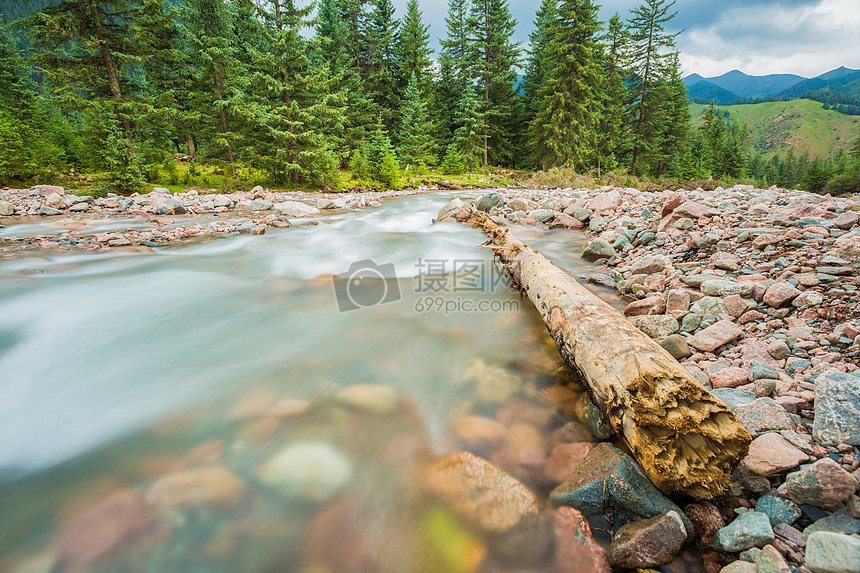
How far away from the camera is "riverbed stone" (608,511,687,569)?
4.60ft

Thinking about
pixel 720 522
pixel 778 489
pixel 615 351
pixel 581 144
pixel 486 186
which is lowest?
pixel 720 522

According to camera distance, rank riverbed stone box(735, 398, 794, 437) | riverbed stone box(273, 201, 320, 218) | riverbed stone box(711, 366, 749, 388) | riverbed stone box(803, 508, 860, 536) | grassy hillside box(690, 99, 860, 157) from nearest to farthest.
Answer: riverbed stone box(803, 508, 860, 536) < riverbed stone box(735, 398, 794, 437) < riverbed stone box(711, 366, 749, 388) < riverbed stone box(273, 201, 320, 218) < grassy hillside box(690, 99, 860, 157)

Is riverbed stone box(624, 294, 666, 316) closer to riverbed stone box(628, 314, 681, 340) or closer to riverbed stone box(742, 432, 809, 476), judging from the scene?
riverbed stone box(628, 314, 681, 340)

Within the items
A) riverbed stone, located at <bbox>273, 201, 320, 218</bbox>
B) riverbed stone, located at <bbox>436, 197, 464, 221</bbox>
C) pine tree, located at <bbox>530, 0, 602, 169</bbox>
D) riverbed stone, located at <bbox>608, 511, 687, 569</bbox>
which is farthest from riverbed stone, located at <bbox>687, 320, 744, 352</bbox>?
pine tree, located at <bbox>530, 0, 602, 169</bbox>

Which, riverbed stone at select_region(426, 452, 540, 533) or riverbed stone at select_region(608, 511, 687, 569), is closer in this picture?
riverbed stone at select_region(608, 511, 687, 569)

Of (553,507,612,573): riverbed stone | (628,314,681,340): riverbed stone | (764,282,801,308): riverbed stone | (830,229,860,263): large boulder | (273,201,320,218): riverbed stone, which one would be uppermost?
(273,201,320,218): riverbed stone

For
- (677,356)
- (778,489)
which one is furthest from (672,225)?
(778,489)

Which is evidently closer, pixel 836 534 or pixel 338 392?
pixel 836 534

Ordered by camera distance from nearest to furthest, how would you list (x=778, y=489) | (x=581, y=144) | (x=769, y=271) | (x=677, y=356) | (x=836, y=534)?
(x=836, y=534) → (x=778, y=489) → (x=677, y=356) → (x=769, y=271) → (x=581, y=144)

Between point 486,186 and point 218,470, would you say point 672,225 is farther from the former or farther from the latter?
point 486,186

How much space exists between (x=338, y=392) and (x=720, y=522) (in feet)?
8.01

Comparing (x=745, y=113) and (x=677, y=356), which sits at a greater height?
(x=745, y=113)

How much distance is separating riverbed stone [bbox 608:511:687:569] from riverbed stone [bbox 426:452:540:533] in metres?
0.41

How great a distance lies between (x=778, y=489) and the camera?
1430 millimetres
